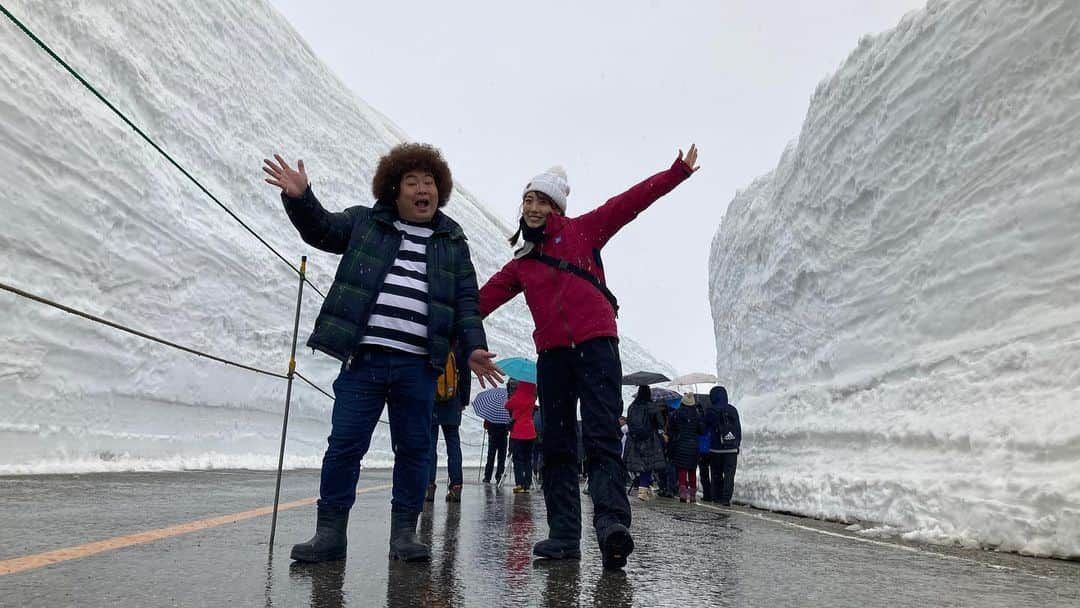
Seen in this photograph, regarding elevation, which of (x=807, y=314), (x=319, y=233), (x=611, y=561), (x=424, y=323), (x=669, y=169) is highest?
(x=807, y=314)

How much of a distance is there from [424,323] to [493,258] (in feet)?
135

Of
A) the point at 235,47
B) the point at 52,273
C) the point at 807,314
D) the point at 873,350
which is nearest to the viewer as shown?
the point at 873,350

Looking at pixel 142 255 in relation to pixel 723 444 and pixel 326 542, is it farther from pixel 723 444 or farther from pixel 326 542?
pixel 326 542

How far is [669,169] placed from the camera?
368 centimetres

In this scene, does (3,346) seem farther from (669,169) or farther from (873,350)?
(873,350)

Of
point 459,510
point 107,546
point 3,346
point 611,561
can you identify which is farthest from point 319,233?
point 3,346

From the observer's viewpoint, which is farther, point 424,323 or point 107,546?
point 424,323

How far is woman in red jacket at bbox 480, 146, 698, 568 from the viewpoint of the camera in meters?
3.51

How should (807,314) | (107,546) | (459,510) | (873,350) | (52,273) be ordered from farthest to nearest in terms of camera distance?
(807,314) → (52,273) → (873,350) → (459,510) → (107,546)

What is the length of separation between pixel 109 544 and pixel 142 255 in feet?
40.5

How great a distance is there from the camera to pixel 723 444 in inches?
428

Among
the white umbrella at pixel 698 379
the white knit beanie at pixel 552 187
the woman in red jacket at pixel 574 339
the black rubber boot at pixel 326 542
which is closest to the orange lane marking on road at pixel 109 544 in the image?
the black rubber boot at pixel 326 542

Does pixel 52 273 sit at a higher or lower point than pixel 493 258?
lower

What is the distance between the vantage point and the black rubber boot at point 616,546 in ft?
10.3
